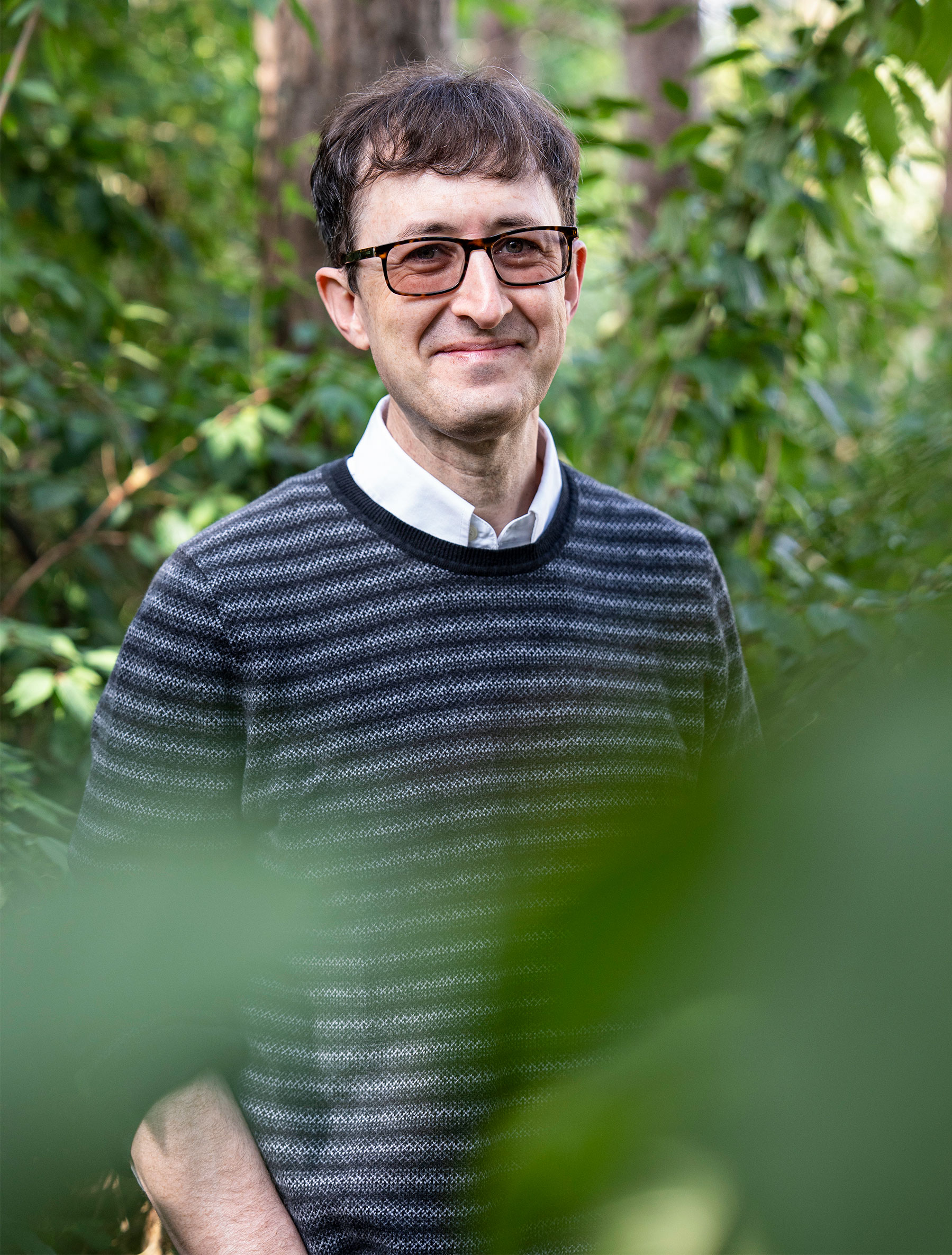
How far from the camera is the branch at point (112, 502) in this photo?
248cm

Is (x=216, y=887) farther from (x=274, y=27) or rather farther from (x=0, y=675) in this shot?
(x=274, y=27)

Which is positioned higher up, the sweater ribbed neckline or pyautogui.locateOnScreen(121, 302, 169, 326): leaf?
pyautogui.locateOnScreen(121, 302, 169, 326): leaf

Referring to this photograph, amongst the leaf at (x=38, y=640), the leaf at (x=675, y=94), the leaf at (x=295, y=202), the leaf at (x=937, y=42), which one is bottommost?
Answer: the leaf at (x=38, y=640)

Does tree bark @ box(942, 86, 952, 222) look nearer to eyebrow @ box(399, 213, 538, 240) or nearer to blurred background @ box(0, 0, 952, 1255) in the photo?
blurred background @ box(0, 0, 952, 1255)

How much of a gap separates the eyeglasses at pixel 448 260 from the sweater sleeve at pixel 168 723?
46 centimetres

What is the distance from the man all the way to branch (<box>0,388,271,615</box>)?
109 centimetres

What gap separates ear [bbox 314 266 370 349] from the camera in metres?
1.58

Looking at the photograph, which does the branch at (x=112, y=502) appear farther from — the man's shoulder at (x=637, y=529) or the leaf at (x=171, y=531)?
the man's shoulder at (x=637, y=529)

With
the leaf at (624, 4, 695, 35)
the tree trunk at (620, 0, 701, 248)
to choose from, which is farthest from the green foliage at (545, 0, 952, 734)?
the tree trunk at (620, 0, 701, 248)

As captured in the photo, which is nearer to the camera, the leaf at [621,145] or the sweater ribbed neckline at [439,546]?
the sweater ribbed neckline at [439,546]

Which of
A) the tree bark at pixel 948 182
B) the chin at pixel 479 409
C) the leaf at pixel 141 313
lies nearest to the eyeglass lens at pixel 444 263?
the chin at pixel 479 409

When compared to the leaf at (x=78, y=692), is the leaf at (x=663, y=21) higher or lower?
higher

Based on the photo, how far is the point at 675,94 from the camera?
234 centimetres

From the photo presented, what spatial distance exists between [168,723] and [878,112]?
1562 mm
